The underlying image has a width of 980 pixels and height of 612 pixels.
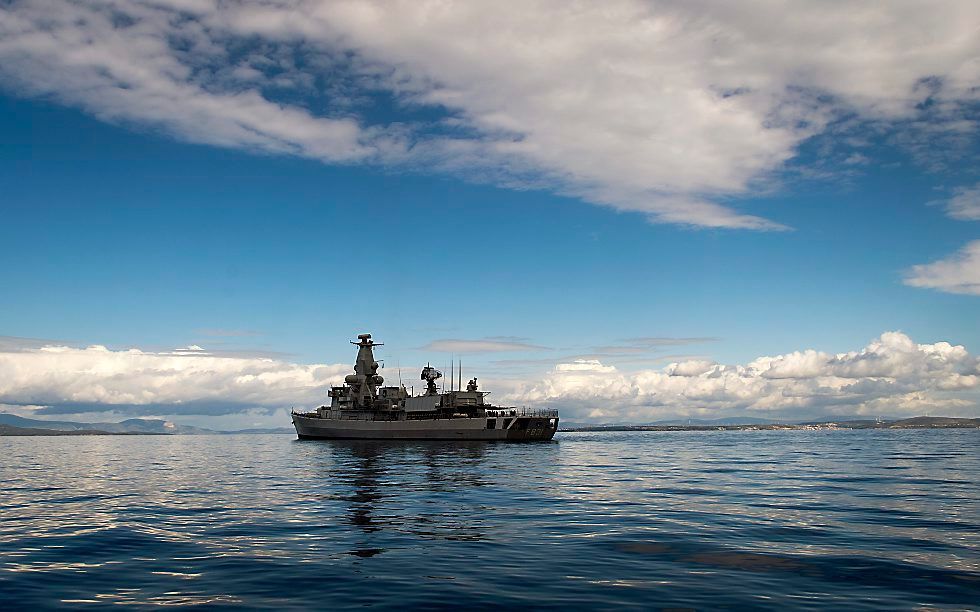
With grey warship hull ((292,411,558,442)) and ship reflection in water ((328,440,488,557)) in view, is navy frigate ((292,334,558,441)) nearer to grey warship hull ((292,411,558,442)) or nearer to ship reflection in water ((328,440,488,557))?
grey warship hull ((292,411,558,442))

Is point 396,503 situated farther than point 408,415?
No

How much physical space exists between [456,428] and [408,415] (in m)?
12.3

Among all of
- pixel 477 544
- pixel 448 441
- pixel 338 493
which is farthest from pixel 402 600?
pixel 448 441

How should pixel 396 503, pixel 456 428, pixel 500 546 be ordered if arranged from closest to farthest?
pixel 500 546
pixel 396 503
pixel 456 428

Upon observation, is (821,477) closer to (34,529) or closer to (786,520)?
(786,520)

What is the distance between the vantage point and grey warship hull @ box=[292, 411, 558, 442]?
344 ft

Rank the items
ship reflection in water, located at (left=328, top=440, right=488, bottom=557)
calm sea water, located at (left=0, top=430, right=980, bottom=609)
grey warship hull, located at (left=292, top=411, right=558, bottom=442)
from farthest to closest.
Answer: grey warship hull, located at (left=292, top=411, right=558, bottom=442) < ship reflection in water, located at (left=328, top=440, right=488, bottom=557) < calm sea water, located at (left=0, top=430, right=980, bottom=609)

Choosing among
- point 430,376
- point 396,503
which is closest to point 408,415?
point 430,376

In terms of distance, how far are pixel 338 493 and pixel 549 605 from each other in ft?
74.0

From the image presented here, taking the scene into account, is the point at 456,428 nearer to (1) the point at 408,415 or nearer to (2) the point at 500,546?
(1) the point at 408,415

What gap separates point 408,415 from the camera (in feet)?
374

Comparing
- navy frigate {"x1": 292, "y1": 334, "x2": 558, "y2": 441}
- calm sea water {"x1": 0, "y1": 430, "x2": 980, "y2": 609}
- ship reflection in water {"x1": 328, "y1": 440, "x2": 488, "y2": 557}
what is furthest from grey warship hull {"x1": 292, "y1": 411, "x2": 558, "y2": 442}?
calm sea water {"x1": 0, "y1": 430, "x2": 980, "y2": 609}

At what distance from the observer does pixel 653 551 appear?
56.4 ft

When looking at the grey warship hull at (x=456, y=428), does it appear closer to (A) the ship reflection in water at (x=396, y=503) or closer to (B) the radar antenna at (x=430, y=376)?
(B) the radar antenna at (x=430, y=376)
